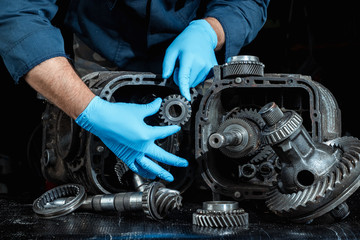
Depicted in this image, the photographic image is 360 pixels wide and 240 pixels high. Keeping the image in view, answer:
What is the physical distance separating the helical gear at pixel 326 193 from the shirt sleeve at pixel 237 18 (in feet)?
2.70

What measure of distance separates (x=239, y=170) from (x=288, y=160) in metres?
0.26

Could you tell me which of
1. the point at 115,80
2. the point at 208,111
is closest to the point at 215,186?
the point at 208,111

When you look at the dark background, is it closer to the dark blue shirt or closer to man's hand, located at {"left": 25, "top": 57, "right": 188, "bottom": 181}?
the dark blue shirt

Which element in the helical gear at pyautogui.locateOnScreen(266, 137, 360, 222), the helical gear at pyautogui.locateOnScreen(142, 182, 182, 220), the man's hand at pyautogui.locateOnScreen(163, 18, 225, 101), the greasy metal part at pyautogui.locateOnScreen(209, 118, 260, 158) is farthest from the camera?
the man's hand at pyautogui.locateOnScreen(163, 18, 225, 101)

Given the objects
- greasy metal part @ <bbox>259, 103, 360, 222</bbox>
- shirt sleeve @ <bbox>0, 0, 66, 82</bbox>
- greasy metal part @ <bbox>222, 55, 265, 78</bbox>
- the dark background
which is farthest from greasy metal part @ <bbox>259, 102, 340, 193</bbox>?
the dark background

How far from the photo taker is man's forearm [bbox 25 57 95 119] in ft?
4.56

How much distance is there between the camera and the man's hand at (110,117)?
137 cm

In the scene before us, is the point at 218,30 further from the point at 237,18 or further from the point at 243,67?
the point at 243,67

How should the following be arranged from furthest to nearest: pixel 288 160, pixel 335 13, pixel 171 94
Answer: pixel 335 13
pixel 171 94
pixel 288 160

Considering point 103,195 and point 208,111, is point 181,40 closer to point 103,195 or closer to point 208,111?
point 208,111

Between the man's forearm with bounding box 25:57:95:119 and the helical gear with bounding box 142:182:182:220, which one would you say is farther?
the man's forearm with bounding box 25:57:95:119

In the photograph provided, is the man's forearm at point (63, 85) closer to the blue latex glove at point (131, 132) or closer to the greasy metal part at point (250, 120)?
the blue latex glove at point (131, 132)

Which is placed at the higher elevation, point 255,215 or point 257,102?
point 257,102

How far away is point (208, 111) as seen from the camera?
1363 mm
